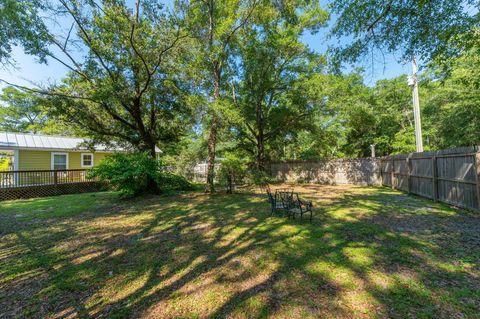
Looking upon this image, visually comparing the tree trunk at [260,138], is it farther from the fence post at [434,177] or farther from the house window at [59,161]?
the house window at [59,161]

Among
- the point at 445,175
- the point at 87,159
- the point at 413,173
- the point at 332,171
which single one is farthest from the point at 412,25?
the point at 87,159

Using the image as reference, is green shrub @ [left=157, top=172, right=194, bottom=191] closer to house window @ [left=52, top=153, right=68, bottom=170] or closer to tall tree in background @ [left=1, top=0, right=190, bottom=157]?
tall tree in background @ [left=1, top=0, right=190, bottom=157]

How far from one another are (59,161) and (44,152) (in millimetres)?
963

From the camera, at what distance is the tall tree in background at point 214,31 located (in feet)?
31.0

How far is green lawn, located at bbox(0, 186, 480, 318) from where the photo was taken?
92.4 inches

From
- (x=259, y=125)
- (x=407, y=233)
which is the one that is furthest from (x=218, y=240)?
(x=259, y=125)

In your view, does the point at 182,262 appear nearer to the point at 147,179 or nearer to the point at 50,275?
the point at 50,275

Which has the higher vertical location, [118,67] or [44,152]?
[118,67]

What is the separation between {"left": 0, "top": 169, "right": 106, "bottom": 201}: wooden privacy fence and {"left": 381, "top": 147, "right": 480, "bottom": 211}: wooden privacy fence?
13497 mm

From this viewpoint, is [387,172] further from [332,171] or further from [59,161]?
[59,161]

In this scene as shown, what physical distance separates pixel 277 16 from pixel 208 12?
3.57 meters

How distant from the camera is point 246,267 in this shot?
10.5 ft

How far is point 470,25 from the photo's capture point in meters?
5.24

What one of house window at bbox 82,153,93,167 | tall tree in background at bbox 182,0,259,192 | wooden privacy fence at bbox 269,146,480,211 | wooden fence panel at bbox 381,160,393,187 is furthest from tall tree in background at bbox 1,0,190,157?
wooden fence panel at bbox 381,160,393,187
